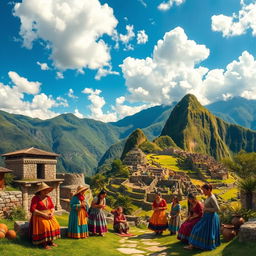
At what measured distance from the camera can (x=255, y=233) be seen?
733 centimetres

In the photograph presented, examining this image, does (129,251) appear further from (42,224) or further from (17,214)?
(17,214)

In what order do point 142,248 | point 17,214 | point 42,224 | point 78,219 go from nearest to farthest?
point 42,224 < point 142,248 < point 78,219 < point 17,214

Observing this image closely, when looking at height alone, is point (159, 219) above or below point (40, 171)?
below

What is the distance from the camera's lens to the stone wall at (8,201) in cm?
1130

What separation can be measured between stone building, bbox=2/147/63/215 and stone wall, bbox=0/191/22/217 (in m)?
6.36

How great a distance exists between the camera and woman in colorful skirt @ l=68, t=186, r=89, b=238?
31.5 ft

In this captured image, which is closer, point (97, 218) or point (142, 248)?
point (142, 248)

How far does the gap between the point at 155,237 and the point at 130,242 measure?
1.82 m

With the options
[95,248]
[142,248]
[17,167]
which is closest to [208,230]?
[142,248]

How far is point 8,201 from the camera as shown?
11391mm

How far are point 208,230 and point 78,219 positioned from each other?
472 centimetres

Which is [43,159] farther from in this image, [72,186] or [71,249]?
[71,249]

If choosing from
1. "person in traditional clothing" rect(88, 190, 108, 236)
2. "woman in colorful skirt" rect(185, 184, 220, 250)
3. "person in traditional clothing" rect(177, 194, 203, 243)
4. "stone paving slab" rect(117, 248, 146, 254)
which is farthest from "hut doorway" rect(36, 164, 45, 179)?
"woman in colorful skirt" rect(185, 184, 220, 250)

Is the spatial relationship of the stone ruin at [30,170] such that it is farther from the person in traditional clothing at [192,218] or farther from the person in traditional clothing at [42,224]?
the person in traditional clothing at [192,218]
